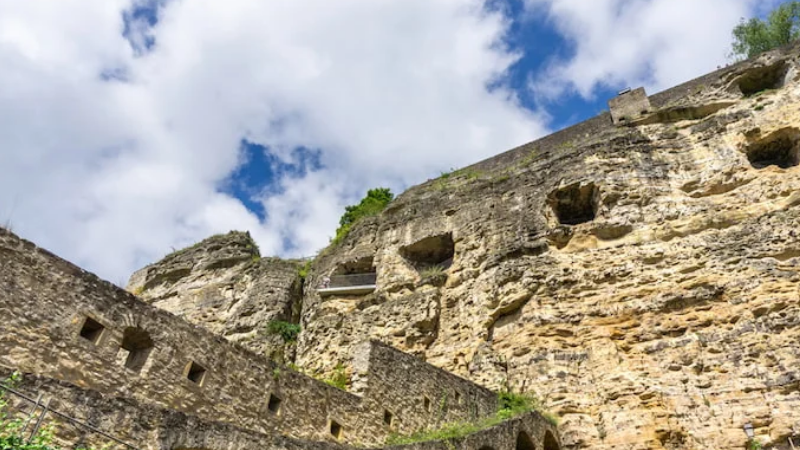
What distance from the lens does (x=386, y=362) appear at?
10.6m

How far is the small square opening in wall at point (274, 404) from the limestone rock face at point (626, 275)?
16.4ft

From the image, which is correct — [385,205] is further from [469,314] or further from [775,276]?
[775,276]

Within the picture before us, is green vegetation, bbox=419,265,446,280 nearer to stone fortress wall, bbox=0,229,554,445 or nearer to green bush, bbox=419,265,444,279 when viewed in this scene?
green bush, bbox=419,265,444,279

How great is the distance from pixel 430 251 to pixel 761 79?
9714 mm

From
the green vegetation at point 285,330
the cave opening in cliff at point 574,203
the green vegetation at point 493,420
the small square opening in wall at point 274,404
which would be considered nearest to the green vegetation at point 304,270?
the green vegetation at point 285,330

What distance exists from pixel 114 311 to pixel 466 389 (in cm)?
646

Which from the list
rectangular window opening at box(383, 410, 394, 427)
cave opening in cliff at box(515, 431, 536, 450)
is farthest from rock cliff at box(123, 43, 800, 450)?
rectangular window opening at box(383, 410, 394, 427)

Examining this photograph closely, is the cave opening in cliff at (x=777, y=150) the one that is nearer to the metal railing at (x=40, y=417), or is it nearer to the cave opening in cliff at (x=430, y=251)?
the cave opening in cliff at (x=430, y=251)

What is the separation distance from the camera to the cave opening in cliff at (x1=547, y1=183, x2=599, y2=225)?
1491 centimetres

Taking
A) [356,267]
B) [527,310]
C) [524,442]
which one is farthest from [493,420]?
[356,267]

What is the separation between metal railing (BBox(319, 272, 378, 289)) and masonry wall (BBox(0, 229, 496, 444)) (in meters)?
6.51

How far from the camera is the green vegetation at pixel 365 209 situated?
19422 mm

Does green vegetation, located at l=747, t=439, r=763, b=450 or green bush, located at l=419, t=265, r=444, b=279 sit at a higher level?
green bush, located at l=419, t=265, r=444, b=279

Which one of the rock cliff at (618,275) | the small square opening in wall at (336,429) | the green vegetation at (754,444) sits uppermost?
the rock cliff at (618,275)
